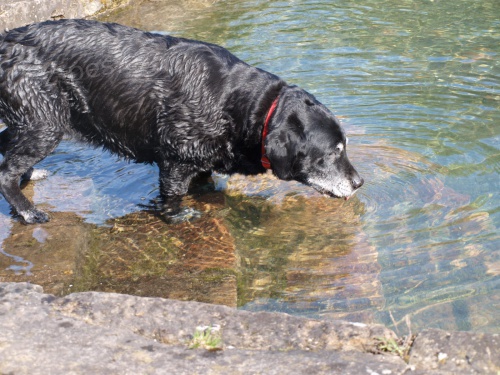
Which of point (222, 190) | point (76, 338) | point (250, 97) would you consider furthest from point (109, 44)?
point (76, 338)

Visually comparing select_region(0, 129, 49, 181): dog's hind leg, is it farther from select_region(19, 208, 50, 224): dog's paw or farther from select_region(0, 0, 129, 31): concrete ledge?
select_region(0, 0, 129, 31): concrete ledge

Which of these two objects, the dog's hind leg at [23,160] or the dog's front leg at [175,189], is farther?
the dog's front leg at [175,189]

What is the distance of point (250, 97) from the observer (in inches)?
201

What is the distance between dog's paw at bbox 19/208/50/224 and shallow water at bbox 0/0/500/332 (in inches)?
6.8

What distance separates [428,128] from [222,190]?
7.41 feet

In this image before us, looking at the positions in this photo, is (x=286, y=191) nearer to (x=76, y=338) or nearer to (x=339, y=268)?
(x=339, y=268)

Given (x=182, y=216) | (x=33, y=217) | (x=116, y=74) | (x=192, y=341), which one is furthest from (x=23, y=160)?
(x=192, y=341)

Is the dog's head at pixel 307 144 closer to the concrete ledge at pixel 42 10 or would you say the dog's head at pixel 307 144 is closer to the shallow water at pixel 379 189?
the shallow water at pixel 379 189

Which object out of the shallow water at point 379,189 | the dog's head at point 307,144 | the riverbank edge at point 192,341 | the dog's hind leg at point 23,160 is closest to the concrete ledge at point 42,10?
the shallow water at point 379,189

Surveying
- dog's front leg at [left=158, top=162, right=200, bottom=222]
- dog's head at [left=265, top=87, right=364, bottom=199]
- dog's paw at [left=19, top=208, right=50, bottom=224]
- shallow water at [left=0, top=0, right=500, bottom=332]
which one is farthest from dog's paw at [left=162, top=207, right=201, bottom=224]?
dog's paw at [left=19, top=208, right=50, bottom=224]

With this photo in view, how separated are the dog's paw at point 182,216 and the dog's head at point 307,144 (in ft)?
2.68

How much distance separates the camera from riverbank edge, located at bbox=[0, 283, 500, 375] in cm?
289

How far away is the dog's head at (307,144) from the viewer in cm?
496

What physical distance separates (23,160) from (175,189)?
1251 millimetres
